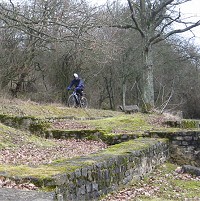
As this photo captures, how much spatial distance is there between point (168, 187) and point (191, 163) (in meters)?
2.81

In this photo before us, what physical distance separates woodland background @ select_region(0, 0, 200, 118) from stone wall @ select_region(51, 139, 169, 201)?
148 inches

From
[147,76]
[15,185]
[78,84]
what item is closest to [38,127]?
[78,84]

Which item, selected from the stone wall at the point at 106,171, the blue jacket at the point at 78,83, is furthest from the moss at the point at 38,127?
the blue jacket at the point at 78,83

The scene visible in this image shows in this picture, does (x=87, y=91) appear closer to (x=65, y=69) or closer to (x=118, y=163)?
(x=65, y=69)

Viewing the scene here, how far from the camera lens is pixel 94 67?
26.7 metres

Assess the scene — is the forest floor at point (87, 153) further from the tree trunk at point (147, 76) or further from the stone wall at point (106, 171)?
the tree trunk at point (147, 76)

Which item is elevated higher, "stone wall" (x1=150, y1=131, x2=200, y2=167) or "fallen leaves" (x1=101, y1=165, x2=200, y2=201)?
"stone wall" (x1=150, y1=131, x2=200, y2=167)

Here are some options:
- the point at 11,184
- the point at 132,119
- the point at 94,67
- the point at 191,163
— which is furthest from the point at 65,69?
the point at 11,184

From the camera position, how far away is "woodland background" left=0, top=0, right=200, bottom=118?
A: 10.3 metres

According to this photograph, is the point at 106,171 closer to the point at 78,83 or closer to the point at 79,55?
the point at 78,83

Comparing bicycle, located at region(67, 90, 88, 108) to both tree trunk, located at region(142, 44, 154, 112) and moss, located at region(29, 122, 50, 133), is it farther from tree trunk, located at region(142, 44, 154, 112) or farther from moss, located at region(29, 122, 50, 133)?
moss, located at region(29, 122, 50, 133)

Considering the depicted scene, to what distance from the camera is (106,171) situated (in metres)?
6.03

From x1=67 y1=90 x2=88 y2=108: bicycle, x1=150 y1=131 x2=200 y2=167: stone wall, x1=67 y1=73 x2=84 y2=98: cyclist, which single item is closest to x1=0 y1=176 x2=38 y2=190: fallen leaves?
x1=150 y1=131 x2=200 y2=167: stone wall

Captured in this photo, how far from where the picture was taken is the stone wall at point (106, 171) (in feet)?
16.0
